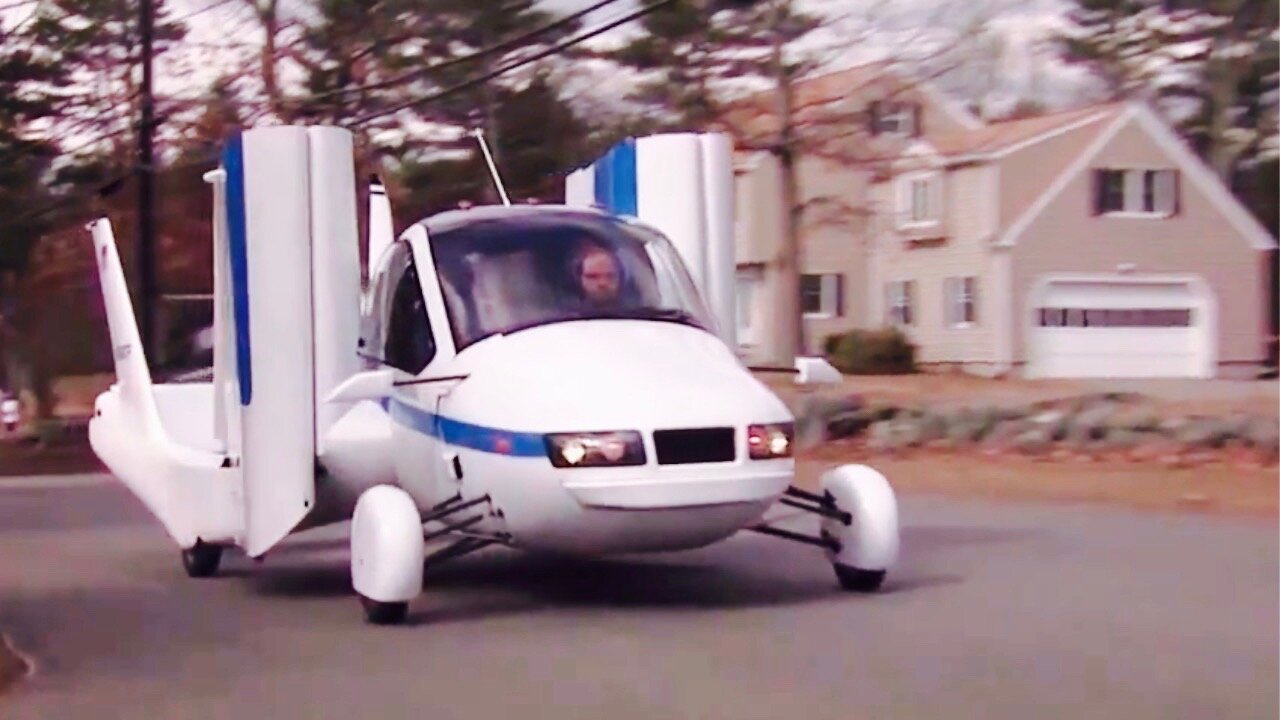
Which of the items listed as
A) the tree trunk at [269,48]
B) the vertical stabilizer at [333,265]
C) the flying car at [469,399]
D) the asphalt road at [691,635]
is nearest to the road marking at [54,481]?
the tree trunk at [269,48]

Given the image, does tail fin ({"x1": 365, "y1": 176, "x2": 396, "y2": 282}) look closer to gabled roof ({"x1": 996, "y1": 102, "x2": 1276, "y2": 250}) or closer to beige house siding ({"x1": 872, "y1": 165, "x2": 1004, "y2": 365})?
beige house siding ({"x1": 872, "y1": 165, "x2": 1004, "y2": 365})

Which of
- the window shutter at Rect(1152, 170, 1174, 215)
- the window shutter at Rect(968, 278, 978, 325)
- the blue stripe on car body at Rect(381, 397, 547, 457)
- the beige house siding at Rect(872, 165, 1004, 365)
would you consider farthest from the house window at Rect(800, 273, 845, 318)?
the blue stripe on car body at Rect(381, 397, 547, 457)

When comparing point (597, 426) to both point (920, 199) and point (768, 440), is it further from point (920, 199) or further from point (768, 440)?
point (920, 199)

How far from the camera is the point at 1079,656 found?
362 inches

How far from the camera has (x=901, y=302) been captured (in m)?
53.2

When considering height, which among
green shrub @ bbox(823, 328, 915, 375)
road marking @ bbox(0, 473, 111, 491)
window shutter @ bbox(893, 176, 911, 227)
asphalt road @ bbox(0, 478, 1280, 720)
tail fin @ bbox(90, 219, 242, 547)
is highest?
window shutter @ bbox(893, 176, 911, 227)

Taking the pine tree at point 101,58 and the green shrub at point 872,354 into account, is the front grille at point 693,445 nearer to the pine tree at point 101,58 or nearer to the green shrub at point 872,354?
the pine tree at point 101,58

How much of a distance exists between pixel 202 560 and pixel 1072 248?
38388mm

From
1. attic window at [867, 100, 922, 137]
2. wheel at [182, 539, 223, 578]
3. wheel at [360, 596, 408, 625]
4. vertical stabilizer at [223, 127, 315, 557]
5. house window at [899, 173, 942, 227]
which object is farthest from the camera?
house window at [899, 173, 942, 227]

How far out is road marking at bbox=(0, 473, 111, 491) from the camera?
25852mm

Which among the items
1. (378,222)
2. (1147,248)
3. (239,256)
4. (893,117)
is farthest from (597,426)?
(1147,248)

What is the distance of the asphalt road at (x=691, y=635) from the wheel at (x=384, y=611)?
0.10m

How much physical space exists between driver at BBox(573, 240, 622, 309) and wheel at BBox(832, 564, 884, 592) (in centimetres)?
196

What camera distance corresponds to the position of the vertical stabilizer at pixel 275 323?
11.5m
